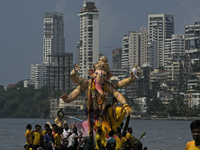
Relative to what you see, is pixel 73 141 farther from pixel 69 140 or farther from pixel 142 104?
pixel 142 104

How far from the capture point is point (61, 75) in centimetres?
17238

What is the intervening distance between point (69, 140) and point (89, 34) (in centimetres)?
14867

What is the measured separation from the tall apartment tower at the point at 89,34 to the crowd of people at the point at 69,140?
479 feet

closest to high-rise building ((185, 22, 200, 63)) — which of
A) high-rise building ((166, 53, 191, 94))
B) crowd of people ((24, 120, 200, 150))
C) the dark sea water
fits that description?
high-rise building ((166, 53, 191, 94))

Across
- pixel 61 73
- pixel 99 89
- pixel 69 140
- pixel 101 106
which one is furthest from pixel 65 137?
pixel 61 73

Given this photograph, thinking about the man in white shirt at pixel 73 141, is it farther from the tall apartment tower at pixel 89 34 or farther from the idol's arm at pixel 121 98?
the tall apartment tower at pixel 89 34

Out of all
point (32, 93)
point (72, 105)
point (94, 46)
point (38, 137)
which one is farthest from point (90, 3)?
point (38, 137)

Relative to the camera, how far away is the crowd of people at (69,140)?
51.7ft

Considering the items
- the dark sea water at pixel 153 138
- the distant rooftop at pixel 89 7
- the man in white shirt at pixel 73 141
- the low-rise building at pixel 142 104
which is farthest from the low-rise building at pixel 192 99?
the man in white shirt at pixel 73 141

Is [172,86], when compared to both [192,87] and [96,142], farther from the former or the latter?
[96,142]

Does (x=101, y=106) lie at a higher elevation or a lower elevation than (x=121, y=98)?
lower

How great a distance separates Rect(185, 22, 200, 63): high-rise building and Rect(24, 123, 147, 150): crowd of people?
171 meters

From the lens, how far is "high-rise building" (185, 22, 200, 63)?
186500 millimetres

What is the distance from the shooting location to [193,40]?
191 m
